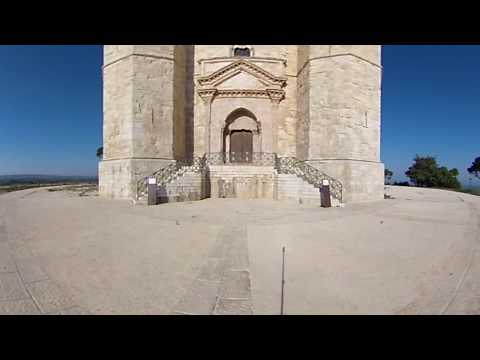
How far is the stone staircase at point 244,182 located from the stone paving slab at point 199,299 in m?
9.68

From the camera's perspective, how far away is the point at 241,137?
62.7ft

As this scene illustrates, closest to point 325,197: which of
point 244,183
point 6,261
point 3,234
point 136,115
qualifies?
point 244,183

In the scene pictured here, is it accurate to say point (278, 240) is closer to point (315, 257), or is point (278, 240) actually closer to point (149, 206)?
point (315, 257)

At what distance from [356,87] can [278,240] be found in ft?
44.7

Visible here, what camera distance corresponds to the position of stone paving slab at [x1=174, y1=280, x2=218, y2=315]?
2.66 meters

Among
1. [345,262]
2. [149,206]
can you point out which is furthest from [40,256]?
[149,206]

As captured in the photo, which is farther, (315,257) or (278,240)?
(278,240)

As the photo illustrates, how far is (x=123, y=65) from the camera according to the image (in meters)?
15.1

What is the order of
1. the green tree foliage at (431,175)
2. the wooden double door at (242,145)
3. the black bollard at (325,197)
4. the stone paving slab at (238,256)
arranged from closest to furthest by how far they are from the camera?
Answer: 1. the stone paving slab at (238,256)
2. the black bollard at (325,197)
3. the wooden double door at (242,145)
4. the green tree foliage at (431,175)

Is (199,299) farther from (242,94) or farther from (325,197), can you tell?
(242,94)

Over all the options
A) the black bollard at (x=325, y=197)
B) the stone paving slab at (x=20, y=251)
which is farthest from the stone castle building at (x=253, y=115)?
the stone paving slab at (x=20, y=251)

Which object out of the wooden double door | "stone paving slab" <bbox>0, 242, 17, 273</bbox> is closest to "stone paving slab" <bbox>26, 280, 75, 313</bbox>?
"stone paving slab" <bbox>0, 242, 17, 273</bbox>

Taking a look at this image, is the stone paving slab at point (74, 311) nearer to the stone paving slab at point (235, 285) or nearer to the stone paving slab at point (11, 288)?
the stone paving slab at point (11, 288)

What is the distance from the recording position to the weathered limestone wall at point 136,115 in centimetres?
1458
